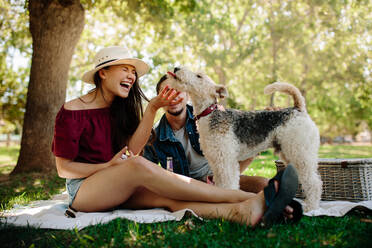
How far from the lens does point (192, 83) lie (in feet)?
10.4

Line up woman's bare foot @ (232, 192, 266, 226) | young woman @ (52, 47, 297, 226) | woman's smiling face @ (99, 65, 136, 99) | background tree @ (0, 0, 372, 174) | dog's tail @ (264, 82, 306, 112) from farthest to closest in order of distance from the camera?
background tree @ (0, 0, 372, 174) < woman's smiling face @ (99, 65, 136, 99) < dog's tail @ (264, 82, 306, 112) < young woman @ (52, 47, 297, 226) < woman's bare foot @ (232, 192, 266, 226)

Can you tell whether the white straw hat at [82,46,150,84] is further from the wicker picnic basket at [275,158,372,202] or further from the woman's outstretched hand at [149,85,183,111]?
the wicker picnic basket at [275,158,372,202]

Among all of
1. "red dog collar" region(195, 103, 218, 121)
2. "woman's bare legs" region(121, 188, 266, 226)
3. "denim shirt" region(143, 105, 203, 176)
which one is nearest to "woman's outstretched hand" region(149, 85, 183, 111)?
"red dog collar" region(195, 103, 218, 121)

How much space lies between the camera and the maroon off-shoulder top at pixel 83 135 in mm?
2994

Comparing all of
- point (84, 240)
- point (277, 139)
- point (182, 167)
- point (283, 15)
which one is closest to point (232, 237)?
point (84, 240)

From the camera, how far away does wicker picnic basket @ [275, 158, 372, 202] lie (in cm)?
338

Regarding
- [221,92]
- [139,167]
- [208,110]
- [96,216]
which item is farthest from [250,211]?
[96,216]

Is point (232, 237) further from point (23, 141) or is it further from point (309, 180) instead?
point (23, 141)

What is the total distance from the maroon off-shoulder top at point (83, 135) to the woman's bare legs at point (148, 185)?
16.2 inches

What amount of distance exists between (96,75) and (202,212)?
2.24 meters

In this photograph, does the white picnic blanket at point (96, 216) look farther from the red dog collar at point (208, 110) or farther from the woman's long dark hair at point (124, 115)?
the red dog collar at point (208, 110)

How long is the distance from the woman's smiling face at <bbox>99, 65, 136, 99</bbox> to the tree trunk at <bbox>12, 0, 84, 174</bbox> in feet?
13.8

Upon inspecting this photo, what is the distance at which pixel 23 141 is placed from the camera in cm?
679

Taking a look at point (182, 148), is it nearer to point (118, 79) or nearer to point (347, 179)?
point (118, 79)
